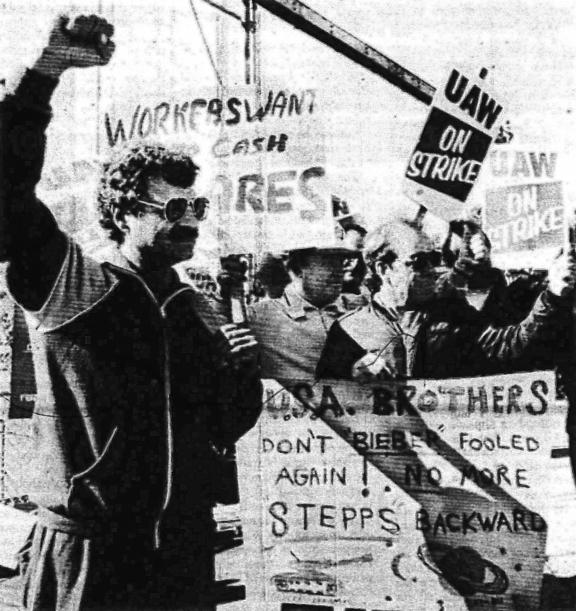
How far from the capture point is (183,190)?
4.26 m

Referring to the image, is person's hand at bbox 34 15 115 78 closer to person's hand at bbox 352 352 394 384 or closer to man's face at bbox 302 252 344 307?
man's face at bbox 302 252 344 307

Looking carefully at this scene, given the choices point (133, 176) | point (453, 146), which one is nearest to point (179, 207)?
point (133, 176)

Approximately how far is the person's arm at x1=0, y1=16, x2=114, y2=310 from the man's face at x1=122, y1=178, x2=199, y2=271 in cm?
36

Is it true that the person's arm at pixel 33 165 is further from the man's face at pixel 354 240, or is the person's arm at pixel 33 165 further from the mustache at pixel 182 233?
the man's face at pixel 354 240

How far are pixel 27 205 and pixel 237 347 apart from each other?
4.26ft

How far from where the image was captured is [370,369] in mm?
4141

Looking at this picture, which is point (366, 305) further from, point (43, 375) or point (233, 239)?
point (43, 375)

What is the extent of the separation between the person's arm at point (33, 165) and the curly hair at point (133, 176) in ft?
0.89

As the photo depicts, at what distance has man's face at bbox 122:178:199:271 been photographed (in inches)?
168

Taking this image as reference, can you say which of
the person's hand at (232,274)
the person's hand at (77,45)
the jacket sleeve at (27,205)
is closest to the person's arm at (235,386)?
the person's hand at (232,274)

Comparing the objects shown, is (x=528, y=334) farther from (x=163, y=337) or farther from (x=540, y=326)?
(x=163, y=337)

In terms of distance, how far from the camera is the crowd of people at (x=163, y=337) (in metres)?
4.10

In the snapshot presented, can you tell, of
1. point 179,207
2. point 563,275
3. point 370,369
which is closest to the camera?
point 563,275

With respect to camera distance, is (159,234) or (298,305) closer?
(298,305)
